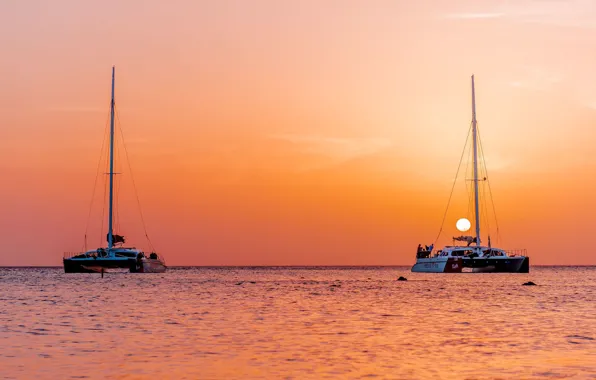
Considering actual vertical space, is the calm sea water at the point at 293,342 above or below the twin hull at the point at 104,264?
below

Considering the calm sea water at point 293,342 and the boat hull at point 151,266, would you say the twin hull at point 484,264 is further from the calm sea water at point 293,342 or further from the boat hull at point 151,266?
the calm sea water at point 293,342

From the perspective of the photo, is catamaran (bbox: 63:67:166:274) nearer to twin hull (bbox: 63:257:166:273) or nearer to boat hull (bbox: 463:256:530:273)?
twin hull (bbox: 63:257:166:273)

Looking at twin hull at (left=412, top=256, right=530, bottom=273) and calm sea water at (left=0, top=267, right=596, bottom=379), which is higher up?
twin hull at (left=412, top=256, right=530, bottom=273)

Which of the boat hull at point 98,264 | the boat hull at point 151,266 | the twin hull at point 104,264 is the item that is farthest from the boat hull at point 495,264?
the boat hull at point 98,264

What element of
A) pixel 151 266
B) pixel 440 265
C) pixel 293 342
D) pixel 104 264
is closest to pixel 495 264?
pixel 440 265

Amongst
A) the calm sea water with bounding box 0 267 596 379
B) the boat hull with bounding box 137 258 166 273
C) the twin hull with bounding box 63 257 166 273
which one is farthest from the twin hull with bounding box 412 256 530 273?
the calm sea water with bounding box 0 267 596 379

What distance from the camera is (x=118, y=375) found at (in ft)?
77.0

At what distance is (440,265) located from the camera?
169 meters

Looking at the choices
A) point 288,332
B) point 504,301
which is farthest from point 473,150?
point 288,332

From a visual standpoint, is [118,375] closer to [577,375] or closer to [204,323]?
[577,375]

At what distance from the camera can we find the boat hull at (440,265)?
163 m

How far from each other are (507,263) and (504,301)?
329 feet

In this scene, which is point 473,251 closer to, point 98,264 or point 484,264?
point 484,264

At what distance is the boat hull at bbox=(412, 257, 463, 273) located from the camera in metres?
163
